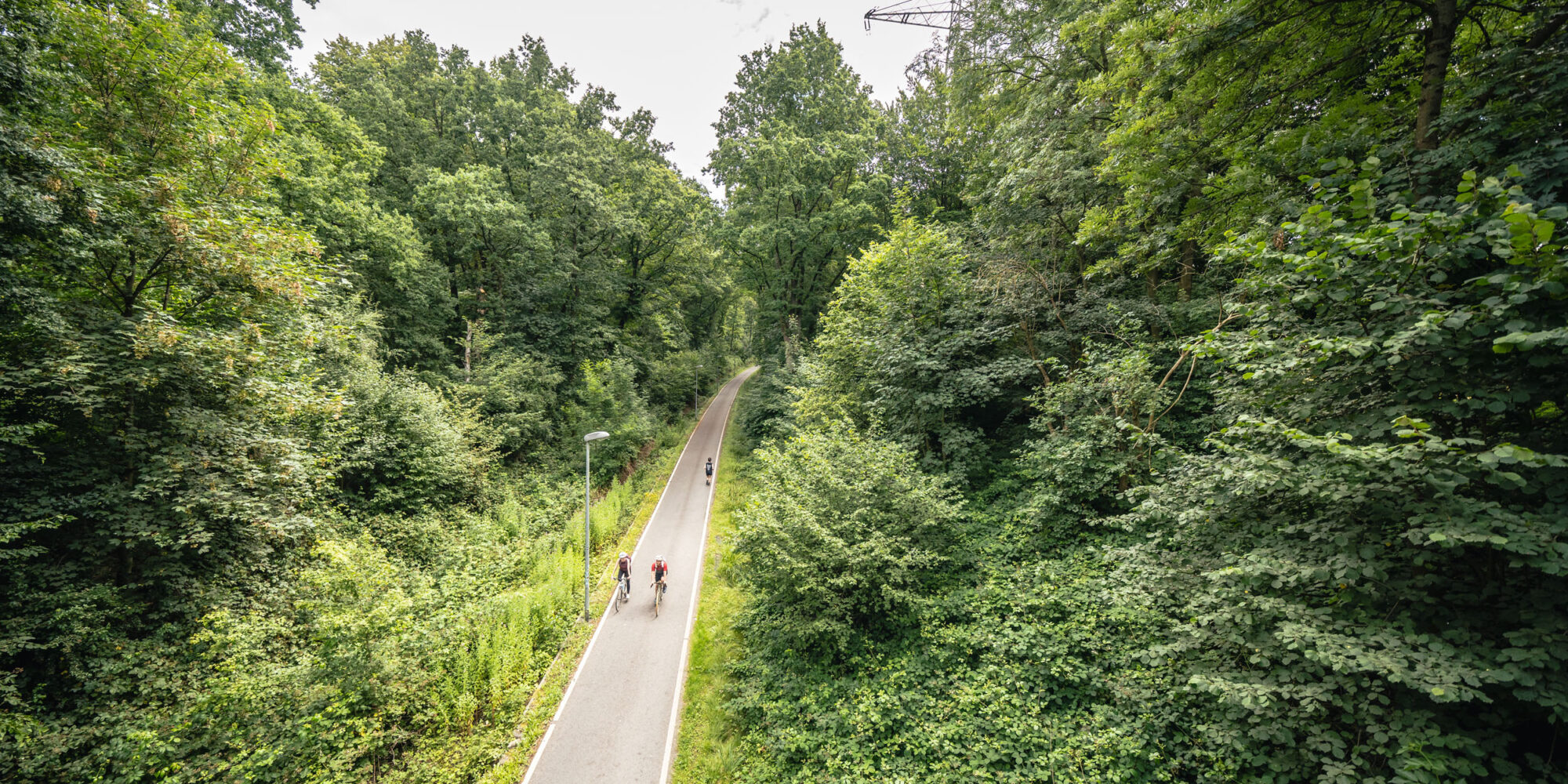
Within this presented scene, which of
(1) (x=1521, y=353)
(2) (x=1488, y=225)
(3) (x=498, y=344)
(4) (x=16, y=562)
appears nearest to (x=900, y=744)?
(1) (x=1521, y=353)

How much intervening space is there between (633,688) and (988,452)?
1024 cm

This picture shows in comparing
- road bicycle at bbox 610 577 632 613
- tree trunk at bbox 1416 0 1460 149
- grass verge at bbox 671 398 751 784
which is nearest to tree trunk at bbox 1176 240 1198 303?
tree trunk at bbox 1416 0 1460 149

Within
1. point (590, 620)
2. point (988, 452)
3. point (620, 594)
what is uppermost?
point (988, 452)

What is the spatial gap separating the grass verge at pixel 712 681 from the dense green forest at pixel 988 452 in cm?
51

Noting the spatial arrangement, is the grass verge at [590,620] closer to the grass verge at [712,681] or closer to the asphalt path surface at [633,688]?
the asphalt path surface at [633,688]

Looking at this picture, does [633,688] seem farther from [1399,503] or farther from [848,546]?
[1399,503]

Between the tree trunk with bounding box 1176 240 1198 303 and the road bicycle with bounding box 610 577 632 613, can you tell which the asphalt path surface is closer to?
the road bicycle with bounding box 610 577 632 613

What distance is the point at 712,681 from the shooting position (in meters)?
10.8

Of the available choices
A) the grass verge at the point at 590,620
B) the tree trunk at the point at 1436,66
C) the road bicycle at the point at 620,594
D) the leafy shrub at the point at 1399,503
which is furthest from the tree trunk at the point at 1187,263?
the grass verge at the point at 590,620

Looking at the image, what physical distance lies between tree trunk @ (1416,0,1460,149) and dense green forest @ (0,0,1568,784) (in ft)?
0.11

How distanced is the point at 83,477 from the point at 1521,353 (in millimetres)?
16913

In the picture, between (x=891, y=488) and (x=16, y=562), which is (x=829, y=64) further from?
(x=16, y=562)

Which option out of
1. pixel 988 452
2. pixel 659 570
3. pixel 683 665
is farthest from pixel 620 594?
pixel 988 452

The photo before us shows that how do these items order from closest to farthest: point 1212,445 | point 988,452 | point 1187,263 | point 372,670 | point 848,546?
point 1212,445, point 372,670, point 1187,263, point 848,546, point 988,452
